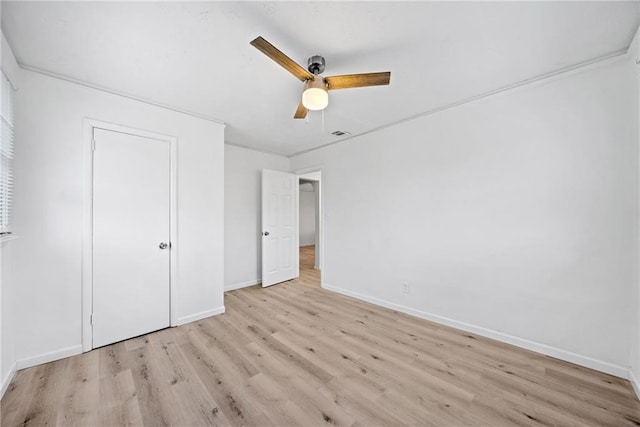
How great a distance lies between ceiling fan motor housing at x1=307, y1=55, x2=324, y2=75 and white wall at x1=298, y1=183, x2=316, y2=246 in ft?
26.3

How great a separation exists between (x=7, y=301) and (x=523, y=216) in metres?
4.35

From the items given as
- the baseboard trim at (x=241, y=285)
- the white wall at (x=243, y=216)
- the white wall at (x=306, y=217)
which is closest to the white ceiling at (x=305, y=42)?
the white wall at (x=243, y=216)

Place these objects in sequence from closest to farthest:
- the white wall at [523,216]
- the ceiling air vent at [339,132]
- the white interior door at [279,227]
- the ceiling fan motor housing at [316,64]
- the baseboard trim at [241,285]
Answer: the ceiling fan motor housing at [316,64] → the white wall at [523,216] → the ceiling air vent at [339,132] → the baseboard trim at [241,285] → the white interior door at [279,227]

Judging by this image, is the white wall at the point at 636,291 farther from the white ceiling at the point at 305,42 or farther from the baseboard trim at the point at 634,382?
the white ceiling at the point at 305,42

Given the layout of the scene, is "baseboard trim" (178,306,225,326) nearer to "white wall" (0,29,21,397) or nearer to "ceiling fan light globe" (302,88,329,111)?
"white wall" (0,29,21,397)

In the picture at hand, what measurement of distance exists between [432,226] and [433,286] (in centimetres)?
71

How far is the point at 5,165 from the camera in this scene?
180cm

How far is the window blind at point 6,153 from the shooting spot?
67.6 inches

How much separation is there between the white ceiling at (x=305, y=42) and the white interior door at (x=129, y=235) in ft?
2.07

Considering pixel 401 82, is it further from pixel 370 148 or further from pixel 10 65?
pixel 10 65

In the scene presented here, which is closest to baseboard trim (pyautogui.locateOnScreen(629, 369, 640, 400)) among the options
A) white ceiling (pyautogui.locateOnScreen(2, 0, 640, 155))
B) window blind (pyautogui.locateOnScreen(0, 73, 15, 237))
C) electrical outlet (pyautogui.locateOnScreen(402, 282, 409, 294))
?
electrical outlet (pyautogui.locateOnScreen(402, 282, 409, 294))

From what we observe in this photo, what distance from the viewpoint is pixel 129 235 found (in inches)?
98.5

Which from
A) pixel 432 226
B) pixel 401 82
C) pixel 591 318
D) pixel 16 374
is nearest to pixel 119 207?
pixel 16 374

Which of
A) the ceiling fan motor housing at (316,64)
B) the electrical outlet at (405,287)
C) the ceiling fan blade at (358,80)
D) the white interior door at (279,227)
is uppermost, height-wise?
the ceiling fan motor housing at (316,64)
